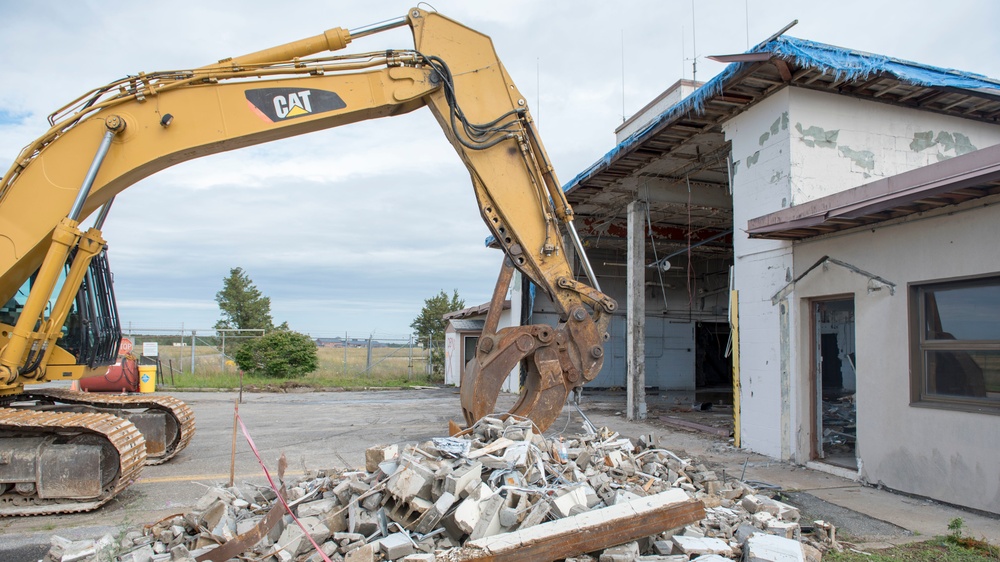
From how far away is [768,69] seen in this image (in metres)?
8.98

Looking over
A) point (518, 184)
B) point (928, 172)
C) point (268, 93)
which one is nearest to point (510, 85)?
point (518, 184)

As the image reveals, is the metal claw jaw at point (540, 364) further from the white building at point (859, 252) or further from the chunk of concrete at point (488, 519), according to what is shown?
the white building at point (859, 252)

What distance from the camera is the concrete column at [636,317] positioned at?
13.6 meters

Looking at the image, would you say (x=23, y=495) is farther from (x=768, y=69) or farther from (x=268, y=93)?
(x=768, y=69)

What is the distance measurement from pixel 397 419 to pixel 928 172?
10541mm

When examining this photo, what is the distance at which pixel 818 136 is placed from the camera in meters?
9.39

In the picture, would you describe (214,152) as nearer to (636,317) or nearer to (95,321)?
(95,321)

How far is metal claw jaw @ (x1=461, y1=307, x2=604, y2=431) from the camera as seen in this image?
7191mm

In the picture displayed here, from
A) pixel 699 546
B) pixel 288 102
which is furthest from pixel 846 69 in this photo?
pixel 288 102

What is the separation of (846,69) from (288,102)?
6904 mm

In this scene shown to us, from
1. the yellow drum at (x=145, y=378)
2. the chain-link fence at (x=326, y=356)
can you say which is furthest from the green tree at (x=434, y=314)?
the yellow drum at (x=145, y=378)

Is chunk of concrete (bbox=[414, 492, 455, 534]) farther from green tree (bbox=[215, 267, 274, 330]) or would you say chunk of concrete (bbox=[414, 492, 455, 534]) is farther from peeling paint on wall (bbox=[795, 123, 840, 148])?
green tree (bbox=[215, 267, 274, 330])

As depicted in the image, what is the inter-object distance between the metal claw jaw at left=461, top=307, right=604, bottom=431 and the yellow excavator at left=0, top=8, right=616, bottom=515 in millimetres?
15

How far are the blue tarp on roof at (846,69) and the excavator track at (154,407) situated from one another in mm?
8639
